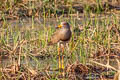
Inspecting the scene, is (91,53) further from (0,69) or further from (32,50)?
(0,69)

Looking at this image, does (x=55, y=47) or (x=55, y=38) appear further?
(x=55, y=47)

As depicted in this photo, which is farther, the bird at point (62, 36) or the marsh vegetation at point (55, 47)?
the bird at point (62, 36)

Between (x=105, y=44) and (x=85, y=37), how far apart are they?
542mm

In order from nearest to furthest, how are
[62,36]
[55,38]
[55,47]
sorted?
1. [62,36]
2. [55,38]
3. [55,47]

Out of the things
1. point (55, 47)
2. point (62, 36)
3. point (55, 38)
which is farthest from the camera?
point (55, 47)

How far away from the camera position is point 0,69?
239 inches

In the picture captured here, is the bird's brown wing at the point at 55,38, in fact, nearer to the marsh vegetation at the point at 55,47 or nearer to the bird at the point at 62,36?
the bird at the point at 62,36

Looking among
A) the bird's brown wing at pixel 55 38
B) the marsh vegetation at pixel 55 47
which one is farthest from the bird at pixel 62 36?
the marsh vegetation at pixel 55 47

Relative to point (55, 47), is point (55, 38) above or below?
above

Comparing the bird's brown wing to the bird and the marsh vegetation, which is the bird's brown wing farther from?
the marsh vegetation

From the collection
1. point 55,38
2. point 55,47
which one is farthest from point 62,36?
point 55,47

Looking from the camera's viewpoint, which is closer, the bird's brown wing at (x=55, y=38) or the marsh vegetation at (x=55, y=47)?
the marsh vegetation at (x=55, y=47)

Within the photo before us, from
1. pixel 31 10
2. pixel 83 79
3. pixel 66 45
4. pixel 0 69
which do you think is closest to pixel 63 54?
pixel 66 45

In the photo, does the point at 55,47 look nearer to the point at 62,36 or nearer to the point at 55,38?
the point at 55,38
